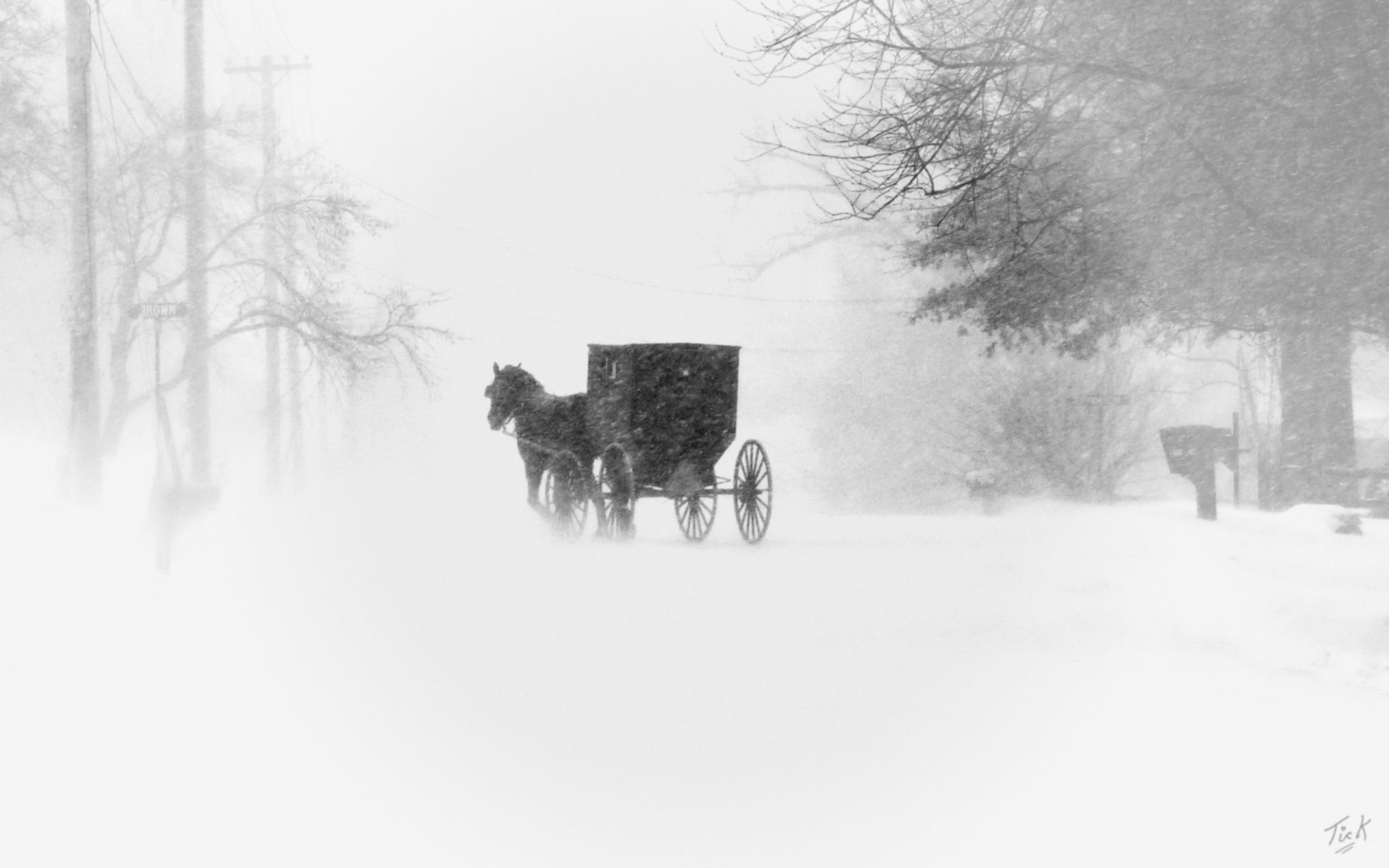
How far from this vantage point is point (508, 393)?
14617mm

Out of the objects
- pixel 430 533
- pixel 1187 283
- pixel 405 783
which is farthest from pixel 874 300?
pixel 405 783

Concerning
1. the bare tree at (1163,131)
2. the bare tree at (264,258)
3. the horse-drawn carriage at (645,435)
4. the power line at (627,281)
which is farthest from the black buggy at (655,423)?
the power line at (627,281)

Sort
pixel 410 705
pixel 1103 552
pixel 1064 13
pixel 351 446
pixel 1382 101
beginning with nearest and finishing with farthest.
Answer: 1. pixel 410 705
2. pixel 1382 101
3. pixel 1064 13
4. pixel 1103 552
5. pixel 351 446

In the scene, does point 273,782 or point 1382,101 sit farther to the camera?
point 1382,101

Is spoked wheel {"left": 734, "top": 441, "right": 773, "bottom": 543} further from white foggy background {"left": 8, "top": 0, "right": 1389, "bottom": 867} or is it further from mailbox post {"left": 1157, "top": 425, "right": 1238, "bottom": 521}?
mailbox post {"left": 1157, "top": 425, "right": 1238, "bottom": 521}

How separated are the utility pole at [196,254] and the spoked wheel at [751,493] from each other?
22.9 feet

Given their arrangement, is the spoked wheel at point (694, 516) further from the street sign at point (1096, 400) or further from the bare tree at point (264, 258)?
the street sign at point (1096, 400)

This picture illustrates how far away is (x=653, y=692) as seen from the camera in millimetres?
6543

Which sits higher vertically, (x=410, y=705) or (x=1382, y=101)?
(x=1382, y=101)

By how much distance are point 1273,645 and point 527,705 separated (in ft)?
16.3

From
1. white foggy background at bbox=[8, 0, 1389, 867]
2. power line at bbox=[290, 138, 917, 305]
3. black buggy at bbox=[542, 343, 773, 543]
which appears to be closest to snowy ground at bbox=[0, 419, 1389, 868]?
white foggy background at bbox=[8, 0, 1389, 867]

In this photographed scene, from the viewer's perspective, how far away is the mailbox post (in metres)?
14.5

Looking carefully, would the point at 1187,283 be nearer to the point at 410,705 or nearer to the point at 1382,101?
the point at 1382,101

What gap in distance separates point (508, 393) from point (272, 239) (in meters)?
7.28
